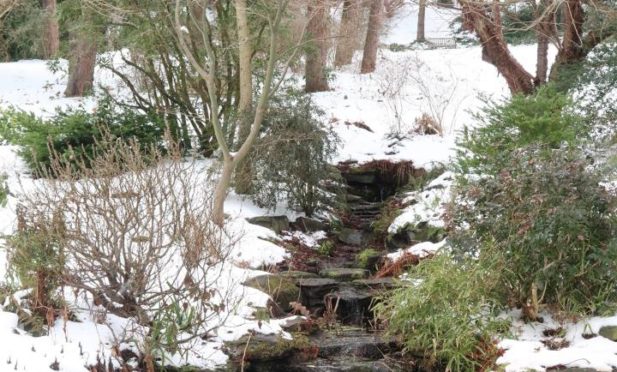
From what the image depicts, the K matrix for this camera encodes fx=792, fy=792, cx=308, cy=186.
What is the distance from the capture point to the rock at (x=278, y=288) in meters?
7.58

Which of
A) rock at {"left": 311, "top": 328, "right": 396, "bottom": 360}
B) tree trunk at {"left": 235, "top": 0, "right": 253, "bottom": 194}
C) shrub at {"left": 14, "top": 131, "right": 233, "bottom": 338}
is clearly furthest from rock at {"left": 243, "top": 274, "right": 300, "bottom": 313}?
tree trunk at {"left": 235, "top": 0, "right": 253, "bottom": 194}

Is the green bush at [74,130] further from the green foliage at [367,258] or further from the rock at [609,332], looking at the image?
the rock at [609,332]

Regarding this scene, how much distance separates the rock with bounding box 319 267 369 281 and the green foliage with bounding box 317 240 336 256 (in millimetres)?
961

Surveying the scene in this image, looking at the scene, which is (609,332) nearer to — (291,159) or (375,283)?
(375,283)

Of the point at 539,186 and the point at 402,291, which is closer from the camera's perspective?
the point at 539,186

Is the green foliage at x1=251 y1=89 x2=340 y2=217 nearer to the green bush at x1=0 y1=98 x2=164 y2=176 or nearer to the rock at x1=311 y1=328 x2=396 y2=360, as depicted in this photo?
the green bush at x1=0 y1=98 x2=164 y2=176

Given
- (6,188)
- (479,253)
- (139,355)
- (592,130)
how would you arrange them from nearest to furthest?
(139,355)
(479,253)
(6,188)
(592,130)

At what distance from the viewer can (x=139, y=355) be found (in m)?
5.84

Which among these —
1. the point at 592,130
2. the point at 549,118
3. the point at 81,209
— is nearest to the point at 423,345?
the point at 81,209

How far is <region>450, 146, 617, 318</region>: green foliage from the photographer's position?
616 centimetres

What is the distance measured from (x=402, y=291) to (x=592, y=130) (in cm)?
498

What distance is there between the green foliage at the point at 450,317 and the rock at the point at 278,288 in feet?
3.20

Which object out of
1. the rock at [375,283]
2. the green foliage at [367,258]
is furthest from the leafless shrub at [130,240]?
the green foliage at [367,258]

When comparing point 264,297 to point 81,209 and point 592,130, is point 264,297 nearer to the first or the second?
point 81,209
